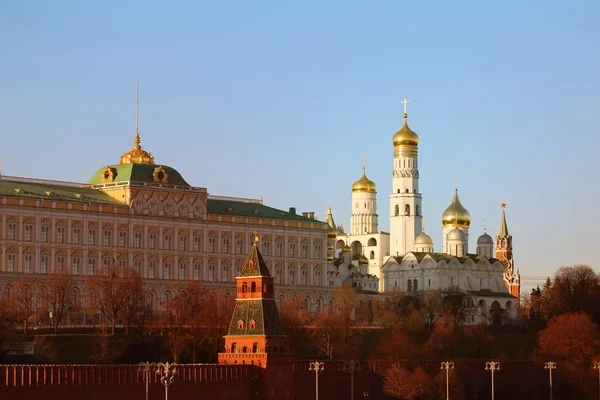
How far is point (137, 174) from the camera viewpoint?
525ft

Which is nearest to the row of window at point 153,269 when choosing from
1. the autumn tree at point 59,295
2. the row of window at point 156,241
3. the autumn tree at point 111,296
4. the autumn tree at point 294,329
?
the row of window at point 156,241

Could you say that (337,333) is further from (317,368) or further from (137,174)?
(317,368)

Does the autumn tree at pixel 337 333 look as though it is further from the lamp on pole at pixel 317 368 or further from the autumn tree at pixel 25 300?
the autumn tree at pixel 25 300

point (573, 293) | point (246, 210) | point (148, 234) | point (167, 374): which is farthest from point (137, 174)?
point (167, 374)

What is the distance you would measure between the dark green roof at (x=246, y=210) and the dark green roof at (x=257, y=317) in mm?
44534

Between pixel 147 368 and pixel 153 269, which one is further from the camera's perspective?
pixel 153 269

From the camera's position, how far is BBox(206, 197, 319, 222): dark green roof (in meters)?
170

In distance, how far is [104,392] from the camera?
114 metres

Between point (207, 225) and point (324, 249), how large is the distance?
17.3 meters

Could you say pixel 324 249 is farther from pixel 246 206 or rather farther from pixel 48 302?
pixel 48 302

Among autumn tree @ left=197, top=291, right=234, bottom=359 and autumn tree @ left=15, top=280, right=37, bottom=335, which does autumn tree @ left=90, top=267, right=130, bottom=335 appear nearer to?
autumn tree @ left=15, top=280, right=37, bottom=335

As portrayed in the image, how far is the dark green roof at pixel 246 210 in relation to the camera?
16962 centimetres

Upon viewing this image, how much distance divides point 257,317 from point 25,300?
2691 cm

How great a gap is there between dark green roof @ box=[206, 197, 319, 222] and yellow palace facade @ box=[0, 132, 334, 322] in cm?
15
